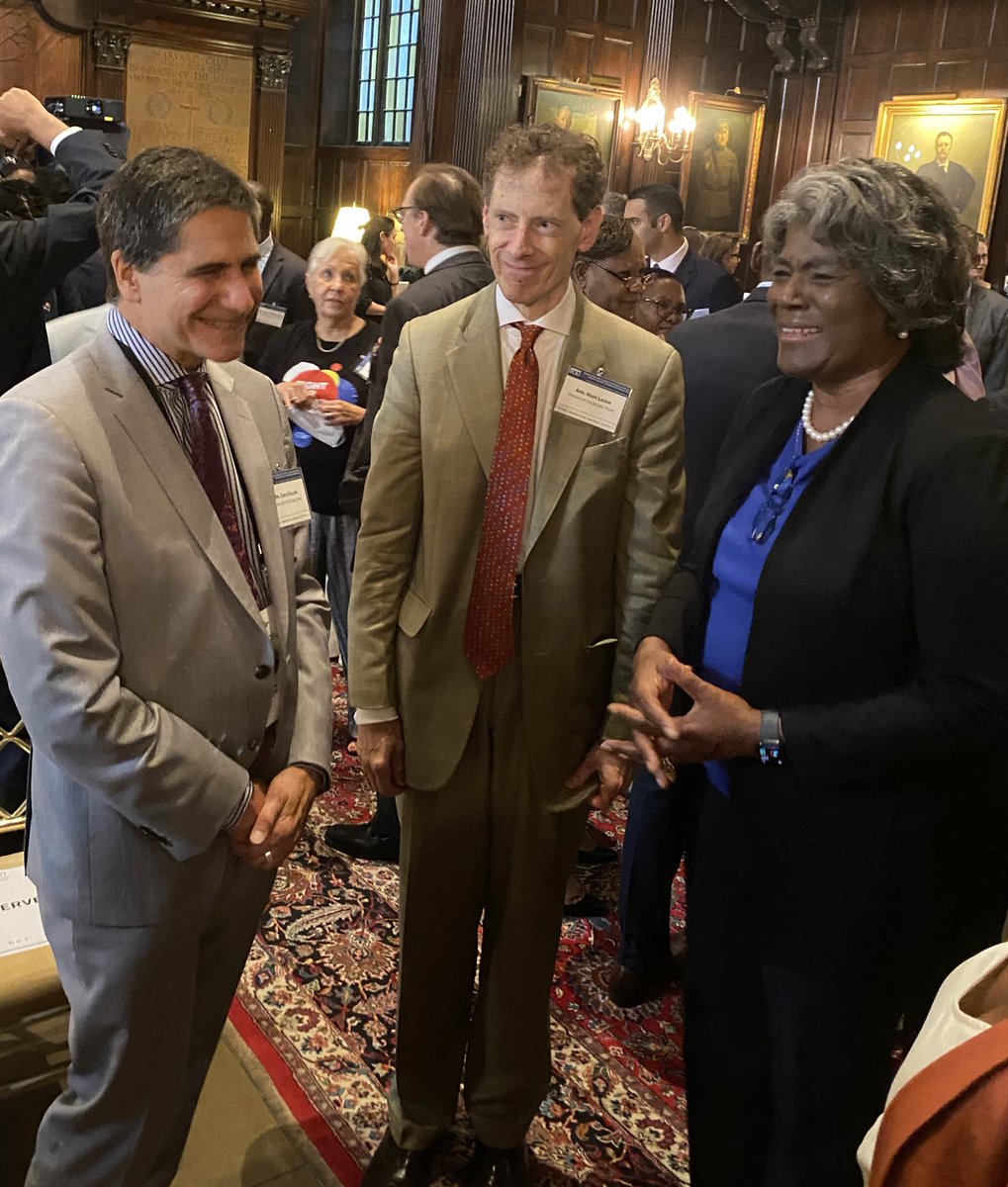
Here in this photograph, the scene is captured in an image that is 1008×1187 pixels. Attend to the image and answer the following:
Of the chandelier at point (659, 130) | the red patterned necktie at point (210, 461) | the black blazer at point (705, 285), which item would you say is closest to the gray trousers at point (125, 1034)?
the red patterned necktie at point (210, 461)

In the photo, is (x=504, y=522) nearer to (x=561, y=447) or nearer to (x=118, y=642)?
(x=561, y=447)

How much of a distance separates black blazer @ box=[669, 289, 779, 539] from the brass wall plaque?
26.2ft

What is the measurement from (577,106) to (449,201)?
822cm

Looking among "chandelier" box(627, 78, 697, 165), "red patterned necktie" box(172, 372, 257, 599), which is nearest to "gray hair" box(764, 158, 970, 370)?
"red patterned necktie" box(172, 372, 257, 599)

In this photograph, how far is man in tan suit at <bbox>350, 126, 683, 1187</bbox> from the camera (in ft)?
6.36

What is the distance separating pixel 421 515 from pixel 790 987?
3.22 feet

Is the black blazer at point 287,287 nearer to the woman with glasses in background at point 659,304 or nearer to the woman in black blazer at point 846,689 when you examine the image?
the woman with glasses in background at point 659,304

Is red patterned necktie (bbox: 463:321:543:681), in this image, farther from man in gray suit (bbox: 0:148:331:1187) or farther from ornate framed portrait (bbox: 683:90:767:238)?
ornate framed portrait (bbox: 683:90:767:238)

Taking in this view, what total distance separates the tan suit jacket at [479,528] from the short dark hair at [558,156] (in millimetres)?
197

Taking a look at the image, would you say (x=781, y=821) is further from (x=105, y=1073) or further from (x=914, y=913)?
(x=105, y=1073)

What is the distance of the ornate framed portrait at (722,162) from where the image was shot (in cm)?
1159


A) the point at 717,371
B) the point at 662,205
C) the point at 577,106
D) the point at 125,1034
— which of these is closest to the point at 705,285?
the point at 662,205

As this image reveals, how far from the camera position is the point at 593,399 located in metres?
1.94

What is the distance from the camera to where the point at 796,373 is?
5.30 ft
